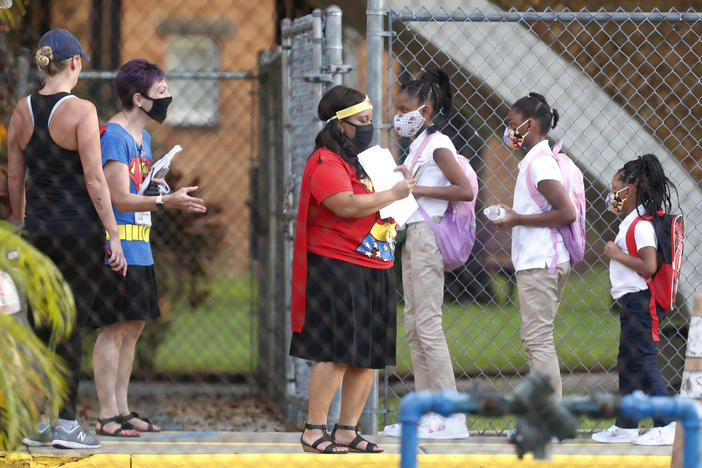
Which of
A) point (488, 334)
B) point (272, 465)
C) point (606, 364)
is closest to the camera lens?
point (272, 465)

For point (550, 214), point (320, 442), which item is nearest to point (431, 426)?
point (320, 442)

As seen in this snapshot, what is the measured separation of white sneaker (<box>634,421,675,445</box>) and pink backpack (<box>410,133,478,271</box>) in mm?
1222

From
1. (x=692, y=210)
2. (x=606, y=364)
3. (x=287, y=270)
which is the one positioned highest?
(x=692, y=210)

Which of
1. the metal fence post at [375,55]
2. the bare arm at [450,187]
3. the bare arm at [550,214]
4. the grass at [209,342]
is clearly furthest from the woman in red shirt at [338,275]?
the grass at [209,342]

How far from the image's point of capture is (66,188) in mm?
4512

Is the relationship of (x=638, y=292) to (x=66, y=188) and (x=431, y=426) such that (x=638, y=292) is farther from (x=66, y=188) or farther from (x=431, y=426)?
(x=66, y=188)

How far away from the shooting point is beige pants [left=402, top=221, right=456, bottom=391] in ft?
16.3

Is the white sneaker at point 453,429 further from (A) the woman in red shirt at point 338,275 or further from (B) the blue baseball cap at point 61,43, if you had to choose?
(B) the blue baseball cap at point 61,43

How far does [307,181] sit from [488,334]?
274 inches

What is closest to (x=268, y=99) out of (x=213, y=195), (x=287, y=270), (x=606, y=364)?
(x=287, y=270)

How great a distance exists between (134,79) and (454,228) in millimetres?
1706

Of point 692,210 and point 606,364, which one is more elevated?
point 692,210

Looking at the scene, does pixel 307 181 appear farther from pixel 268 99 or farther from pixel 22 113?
pixel 268 99

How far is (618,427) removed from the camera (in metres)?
5.10
